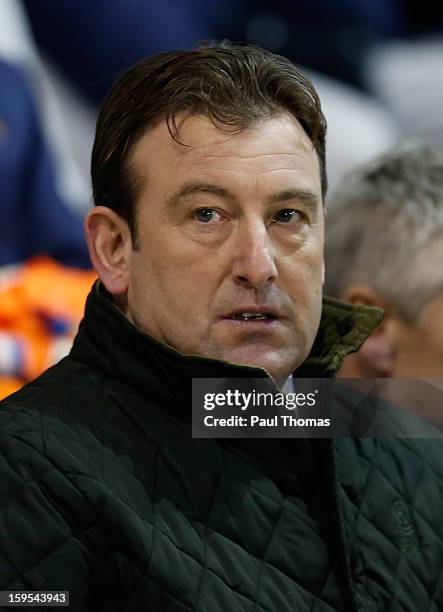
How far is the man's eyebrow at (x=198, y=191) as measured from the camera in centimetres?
114

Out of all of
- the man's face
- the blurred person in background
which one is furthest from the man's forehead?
the blurred person in background

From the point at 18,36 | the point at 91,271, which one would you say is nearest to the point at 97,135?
the point at 91,271

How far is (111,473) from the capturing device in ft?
3.44

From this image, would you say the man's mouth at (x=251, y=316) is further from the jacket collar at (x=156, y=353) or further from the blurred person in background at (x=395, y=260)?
the blurred person in background at (x=395, y=260)

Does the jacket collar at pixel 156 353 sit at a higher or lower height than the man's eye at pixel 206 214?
lower

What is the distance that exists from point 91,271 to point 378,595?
4.51 feet

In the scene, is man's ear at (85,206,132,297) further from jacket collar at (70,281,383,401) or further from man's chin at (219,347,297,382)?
man's chin at (219,347,297,382)

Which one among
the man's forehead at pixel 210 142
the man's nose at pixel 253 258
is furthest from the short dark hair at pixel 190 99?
the man's nose at pixel 253 258

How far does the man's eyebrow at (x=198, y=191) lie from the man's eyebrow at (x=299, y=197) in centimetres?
5

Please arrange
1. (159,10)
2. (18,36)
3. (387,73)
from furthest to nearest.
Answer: (387,73)
(159,10)
(18,36)

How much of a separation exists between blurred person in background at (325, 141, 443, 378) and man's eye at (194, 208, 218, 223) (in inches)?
22.7

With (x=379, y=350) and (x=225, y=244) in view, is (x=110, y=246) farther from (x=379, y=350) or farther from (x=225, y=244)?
(x=379, y=350)

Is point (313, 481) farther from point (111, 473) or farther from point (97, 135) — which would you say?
point (97, 135)

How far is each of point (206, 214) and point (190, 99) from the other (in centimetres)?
12
